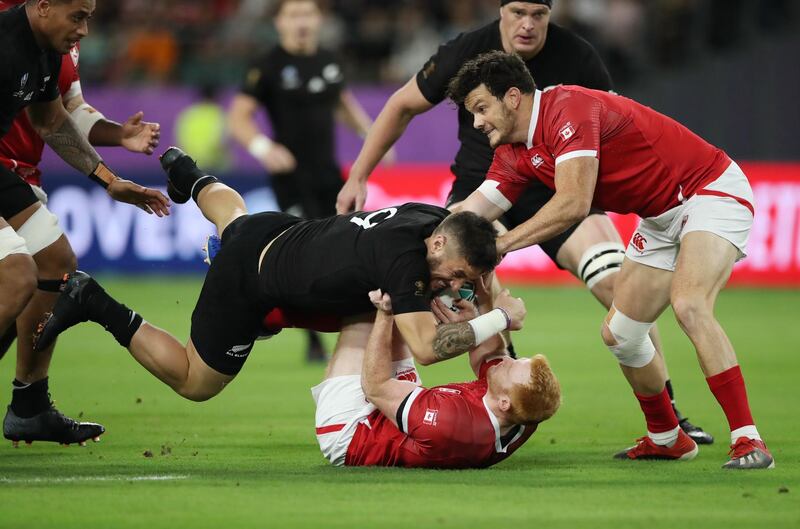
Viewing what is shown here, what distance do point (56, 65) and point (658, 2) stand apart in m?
16.1

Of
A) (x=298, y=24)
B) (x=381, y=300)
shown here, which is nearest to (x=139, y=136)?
(x=381, y=300)

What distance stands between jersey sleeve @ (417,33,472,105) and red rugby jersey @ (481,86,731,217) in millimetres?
1562

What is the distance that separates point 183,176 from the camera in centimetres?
832

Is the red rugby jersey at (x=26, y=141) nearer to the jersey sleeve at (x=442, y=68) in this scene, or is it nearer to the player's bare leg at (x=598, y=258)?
the jersey sleeve at (x=442, y=68)

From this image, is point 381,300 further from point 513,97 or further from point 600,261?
point 600,261

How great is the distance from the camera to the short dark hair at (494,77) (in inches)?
279

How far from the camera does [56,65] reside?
7754 millimetres

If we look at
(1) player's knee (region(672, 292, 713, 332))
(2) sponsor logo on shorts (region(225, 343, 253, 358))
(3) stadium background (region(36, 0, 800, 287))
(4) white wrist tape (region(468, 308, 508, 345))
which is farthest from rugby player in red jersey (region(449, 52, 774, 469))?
(3) stadium background (region(36, 0, 800, 287))

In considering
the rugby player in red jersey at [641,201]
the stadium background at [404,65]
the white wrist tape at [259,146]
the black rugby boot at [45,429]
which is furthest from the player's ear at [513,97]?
the stadium background at [404,65]

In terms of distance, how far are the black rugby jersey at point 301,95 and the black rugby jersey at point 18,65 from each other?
5.18 meters

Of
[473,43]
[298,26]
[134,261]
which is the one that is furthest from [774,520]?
[134,261]

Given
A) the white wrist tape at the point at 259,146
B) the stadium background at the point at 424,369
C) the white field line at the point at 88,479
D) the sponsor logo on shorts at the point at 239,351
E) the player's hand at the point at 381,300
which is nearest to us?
the stadium background at the point at 424,369

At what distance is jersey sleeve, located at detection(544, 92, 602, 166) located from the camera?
22.8 ft

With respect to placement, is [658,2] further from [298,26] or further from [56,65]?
[56,65]
